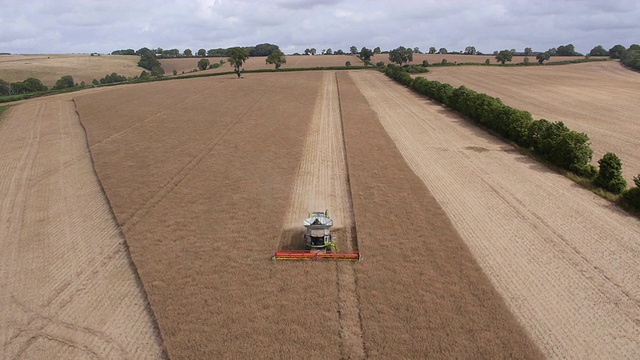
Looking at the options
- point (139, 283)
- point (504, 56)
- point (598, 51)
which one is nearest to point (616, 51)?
point (598, 51)

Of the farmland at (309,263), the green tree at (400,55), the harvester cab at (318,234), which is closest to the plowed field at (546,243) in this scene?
the farmland at (309,263)

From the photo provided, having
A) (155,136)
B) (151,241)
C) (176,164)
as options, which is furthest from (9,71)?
(151,241)

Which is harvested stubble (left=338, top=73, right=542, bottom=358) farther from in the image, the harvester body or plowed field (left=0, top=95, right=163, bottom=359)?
plowed field (left=0, top=95, right=163, bottom=359)

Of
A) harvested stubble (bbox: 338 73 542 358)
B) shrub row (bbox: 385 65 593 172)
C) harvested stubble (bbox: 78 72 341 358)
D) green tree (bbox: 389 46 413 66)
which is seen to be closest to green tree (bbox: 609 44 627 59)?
green tree (bbox: 389 46 413 66)

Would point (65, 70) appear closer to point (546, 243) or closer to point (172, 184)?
point (172, 184)

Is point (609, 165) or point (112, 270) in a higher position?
point (609, 165)

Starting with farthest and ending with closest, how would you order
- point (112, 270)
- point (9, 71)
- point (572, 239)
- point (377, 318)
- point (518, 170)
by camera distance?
point (9, 71), point (518, 170), point (572, 239), point (112, 270), point (377, 318)

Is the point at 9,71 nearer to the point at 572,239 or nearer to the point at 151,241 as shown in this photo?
the point at 151,241
